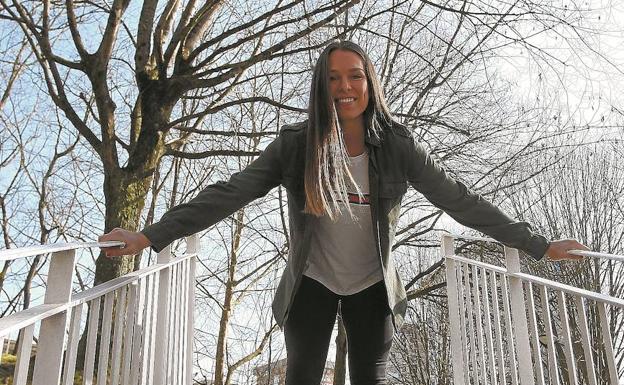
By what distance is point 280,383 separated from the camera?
9.24 m

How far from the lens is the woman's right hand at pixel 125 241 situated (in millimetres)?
1560

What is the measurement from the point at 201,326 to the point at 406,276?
16.4 feet

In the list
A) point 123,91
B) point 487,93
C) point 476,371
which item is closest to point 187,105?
point 123,91

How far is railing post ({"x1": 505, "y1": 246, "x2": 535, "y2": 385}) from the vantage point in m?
1.99

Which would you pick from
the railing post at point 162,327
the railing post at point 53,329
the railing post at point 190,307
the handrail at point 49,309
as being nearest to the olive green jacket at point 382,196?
the handrail at point 49,309

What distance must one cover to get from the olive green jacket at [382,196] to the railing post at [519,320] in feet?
0.60

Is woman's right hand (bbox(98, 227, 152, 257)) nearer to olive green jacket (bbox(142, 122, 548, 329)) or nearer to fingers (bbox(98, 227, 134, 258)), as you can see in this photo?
fingers (bbox(98, 227, 134, 258))

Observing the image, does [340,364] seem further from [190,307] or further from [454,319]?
[454,319]

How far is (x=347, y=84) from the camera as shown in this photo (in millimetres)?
1884

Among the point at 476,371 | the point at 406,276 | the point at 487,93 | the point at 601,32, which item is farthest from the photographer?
the point at 406,276

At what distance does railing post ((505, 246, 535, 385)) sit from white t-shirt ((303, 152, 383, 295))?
561mm

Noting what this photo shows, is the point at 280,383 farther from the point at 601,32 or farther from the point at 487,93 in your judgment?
the point at 601,32

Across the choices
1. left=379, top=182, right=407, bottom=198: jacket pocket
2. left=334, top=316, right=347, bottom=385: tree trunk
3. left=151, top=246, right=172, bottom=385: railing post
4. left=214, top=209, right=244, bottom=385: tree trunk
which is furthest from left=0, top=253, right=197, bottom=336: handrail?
left=214, top=209, right=244, bottom=385: tree trunk

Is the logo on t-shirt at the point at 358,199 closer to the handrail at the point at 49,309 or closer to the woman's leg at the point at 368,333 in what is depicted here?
the woman's leg at the point at 368,333
